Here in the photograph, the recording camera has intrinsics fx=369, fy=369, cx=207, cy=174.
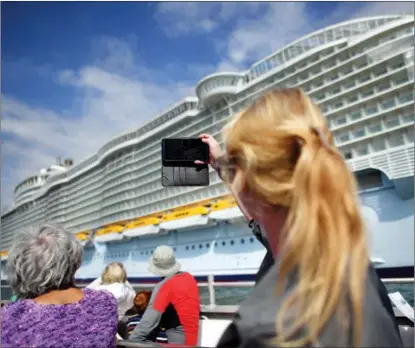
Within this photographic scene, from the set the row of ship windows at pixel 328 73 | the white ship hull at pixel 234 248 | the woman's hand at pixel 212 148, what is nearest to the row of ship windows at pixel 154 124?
the row of ship windows at pixel 328 73

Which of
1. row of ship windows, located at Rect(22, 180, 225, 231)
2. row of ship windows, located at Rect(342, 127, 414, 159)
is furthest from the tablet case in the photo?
row of ship windows, located at Rect(22, 180, 225, 231)

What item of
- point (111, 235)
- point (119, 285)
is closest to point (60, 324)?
point (119, 285)

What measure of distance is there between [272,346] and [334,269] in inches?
6.6

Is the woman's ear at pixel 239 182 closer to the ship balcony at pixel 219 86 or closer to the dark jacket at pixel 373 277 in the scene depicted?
the dark jacket at pixel 373 277

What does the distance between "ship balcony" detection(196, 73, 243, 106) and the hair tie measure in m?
23.0

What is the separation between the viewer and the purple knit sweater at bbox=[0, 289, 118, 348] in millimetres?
1290

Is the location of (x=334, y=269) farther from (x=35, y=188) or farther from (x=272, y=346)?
(x=35, y=188)

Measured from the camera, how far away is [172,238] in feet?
68.2

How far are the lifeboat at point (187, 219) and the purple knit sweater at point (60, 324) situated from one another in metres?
16.9

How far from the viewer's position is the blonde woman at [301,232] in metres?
0.61

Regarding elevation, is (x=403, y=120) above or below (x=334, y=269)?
above

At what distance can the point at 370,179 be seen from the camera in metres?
14.2

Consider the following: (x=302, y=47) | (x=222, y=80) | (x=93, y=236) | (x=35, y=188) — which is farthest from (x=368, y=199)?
(x=35, y=188)

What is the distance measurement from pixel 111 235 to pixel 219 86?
12.7m
